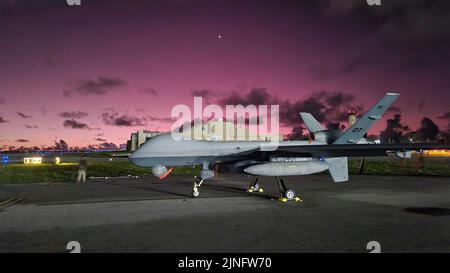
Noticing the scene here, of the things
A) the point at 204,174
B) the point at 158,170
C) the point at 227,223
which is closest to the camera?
the point at 227,223

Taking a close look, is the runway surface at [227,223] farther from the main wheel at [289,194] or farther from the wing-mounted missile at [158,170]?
the wing-mounted missile at [158,170]

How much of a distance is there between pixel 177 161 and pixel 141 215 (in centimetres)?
406

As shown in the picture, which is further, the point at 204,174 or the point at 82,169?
the point at 82,169

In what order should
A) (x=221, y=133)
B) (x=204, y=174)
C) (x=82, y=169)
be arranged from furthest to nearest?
(x=82, y=169)
(x=221, y=133)
(x=204, y=174)

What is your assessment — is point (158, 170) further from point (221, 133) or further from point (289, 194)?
point (289, 194)

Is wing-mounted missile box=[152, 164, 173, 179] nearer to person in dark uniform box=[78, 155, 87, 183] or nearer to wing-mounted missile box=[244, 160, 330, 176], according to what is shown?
wing-mounted missile box=[244, 160, 330, 176]

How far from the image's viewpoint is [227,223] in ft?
33.0

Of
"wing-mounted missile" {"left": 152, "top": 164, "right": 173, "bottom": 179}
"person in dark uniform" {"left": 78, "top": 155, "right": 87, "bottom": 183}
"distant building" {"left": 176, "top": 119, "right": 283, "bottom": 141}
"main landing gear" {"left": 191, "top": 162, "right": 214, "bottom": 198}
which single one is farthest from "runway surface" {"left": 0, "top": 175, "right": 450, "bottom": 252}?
"person in dark uniform" {"left": 78, "top": 155, "right": 87, "bottom": 183}

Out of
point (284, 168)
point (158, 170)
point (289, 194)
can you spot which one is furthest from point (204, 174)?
point (289, 194)

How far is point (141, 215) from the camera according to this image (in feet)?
37.6

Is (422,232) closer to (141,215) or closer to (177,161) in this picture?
(141,215)

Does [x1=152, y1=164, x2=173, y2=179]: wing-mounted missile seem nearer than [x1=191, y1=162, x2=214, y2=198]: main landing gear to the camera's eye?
Yes

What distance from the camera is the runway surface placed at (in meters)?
7.64
